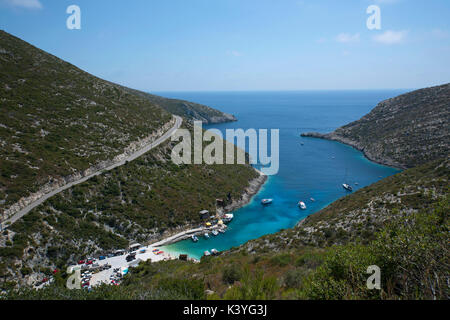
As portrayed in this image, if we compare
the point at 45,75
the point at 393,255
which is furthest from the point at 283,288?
the point at 45,75

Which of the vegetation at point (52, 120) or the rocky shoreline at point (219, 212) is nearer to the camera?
the vegetation at point (52, 120)

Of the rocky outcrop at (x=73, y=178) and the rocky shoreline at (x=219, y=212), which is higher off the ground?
the rocky outcrop at (x=73, y=178)

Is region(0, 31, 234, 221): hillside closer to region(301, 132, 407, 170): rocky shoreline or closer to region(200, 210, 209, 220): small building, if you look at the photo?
region(200, 210, 209, 220): small building

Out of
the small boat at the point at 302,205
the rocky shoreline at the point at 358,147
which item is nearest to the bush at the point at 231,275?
the small boat at the point at 302,205

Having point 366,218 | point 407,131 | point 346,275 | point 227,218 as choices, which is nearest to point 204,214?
point 227,218

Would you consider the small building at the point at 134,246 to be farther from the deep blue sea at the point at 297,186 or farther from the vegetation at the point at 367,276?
the vegetation at the point at 367,276

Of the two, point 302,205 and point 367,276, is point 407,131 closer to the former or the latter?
point 302,205

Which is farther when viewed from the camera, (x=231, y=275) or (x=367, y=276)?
(x=231, y=275)

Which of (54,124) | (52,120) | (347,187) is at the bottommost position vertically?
(347,187)
